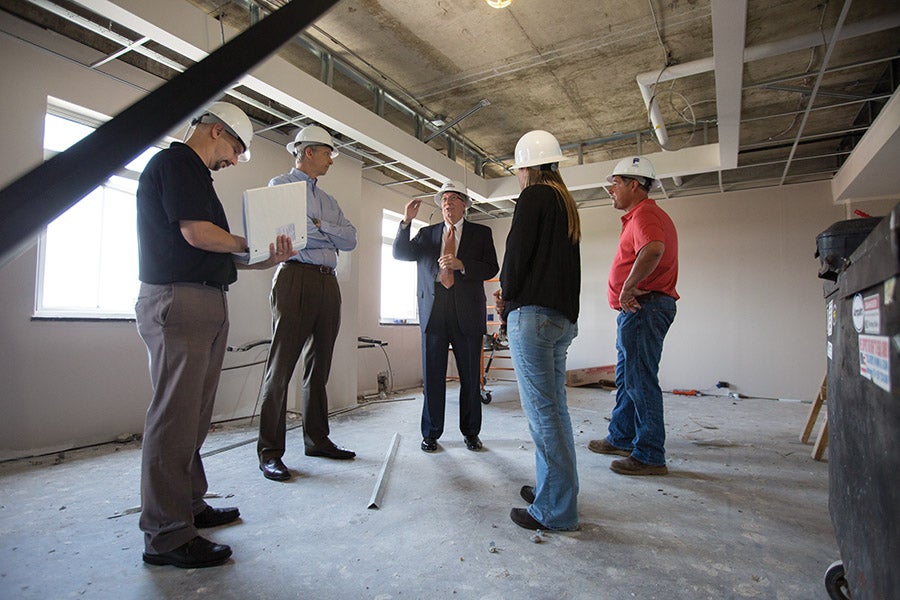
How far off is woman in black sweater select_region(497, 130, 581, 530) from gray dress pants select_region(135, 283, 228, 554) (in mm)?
1092

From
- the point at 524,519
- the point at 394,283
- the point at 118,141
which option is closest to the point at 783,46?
the point at 524,519

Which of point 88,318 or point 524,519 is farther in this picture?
point 88,318

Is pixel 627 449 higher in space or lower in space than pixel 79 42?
lower

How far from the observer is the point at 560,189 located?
1.84 metres

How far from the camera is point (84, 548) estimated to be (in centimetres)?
156

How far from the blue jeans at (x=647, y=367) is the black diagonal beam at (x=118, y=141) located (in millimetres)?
2418

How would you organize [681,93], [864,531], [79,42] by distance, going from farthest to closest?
[681,93], [79,42], [864,531]

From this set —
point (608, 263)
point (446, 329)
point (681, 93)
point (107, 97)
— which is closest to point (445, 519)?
point (446, 329)

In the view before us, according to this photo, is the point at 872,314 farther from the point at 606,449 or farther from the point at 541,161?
the point at 606,449

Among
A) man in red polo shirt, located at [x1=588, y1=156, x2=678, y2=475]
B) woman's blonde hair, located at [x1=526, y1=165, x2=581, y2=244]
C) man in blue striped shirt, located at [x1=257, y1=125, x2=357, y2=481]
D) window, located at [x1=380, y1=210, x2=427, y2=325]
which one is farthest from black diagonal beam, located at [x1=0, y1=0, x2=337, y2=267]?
window, located at [x1=380, y1=210, x2=427, y2=325]

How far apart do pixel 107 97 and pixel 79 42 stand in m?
0.35

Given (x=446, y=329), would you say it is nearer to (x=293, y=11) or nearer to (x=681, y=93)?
(x=293, y=11)

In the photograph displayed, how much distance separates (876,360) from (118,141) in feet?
3.43

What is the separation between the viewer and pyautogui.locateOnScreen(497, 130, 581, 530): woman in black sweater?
1.67m
